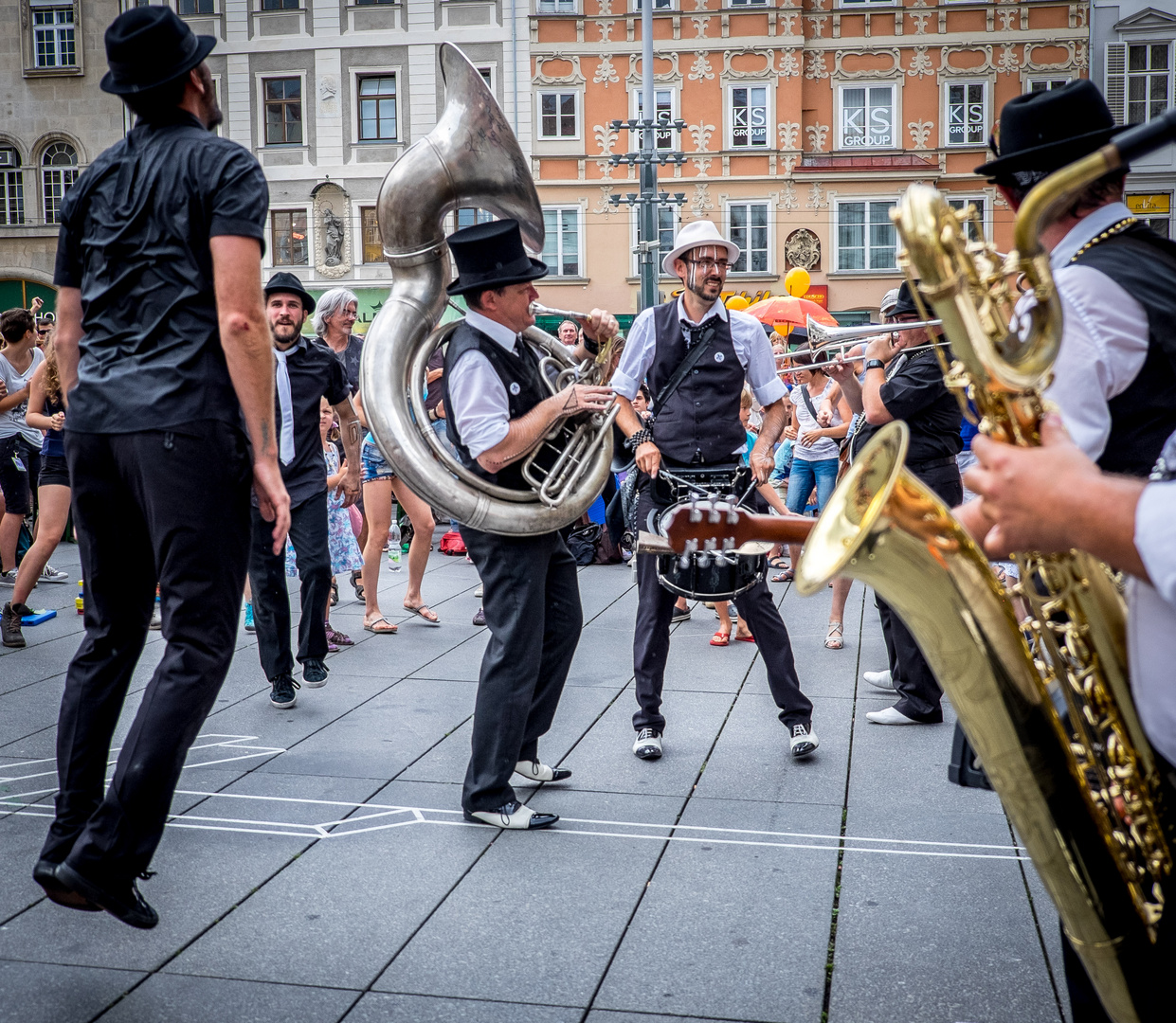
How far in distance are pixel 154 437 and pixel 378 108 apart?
99.4ft

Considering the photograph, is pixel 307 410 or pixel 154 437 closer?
pixel 154 437

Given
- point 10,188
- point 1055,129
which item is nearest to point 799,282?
point 1055,129

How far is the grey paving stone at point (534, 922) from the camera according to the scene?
2.82 m

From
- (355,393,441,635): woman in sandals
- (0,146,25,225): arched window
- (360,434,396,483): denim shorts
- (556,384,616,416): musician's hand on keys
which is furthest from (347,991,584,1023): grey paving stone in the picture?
(0,146,25,225): arched window

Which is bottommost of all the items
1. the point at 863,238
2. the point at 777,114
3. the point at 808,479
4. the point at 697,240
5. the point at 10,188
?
the point at 808,479

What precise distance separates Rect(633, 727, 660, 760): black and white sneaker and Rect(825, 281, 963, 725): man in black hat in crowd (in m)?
1.11

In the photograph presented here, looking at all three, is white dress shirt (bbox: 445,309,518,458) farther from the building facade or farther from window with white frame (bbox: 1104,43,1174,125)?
window with white frame (bbox: 1104,43,1174,125)

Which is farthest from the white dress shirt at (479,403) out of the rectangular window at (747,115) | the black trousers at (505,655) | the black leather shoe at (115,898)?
the rectangular window at (747,115)

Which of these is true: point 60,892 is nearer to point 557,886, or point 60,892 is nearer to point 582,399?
point 557,886

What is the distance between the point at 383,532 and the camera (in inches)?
306

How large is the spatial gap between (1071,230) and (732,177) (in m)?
30.2

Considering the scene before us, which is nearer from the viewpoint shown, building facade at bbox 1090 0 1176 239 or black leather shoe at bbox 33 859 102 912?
black leather shoe at bbox 33 859 102 912

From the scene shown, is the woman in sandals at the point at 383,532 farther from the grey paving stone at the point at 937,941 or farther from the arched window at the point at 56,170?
the arched window at the point at 56,170

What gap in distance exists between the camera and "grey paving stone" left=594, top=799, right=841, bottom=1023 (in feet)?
8.98
